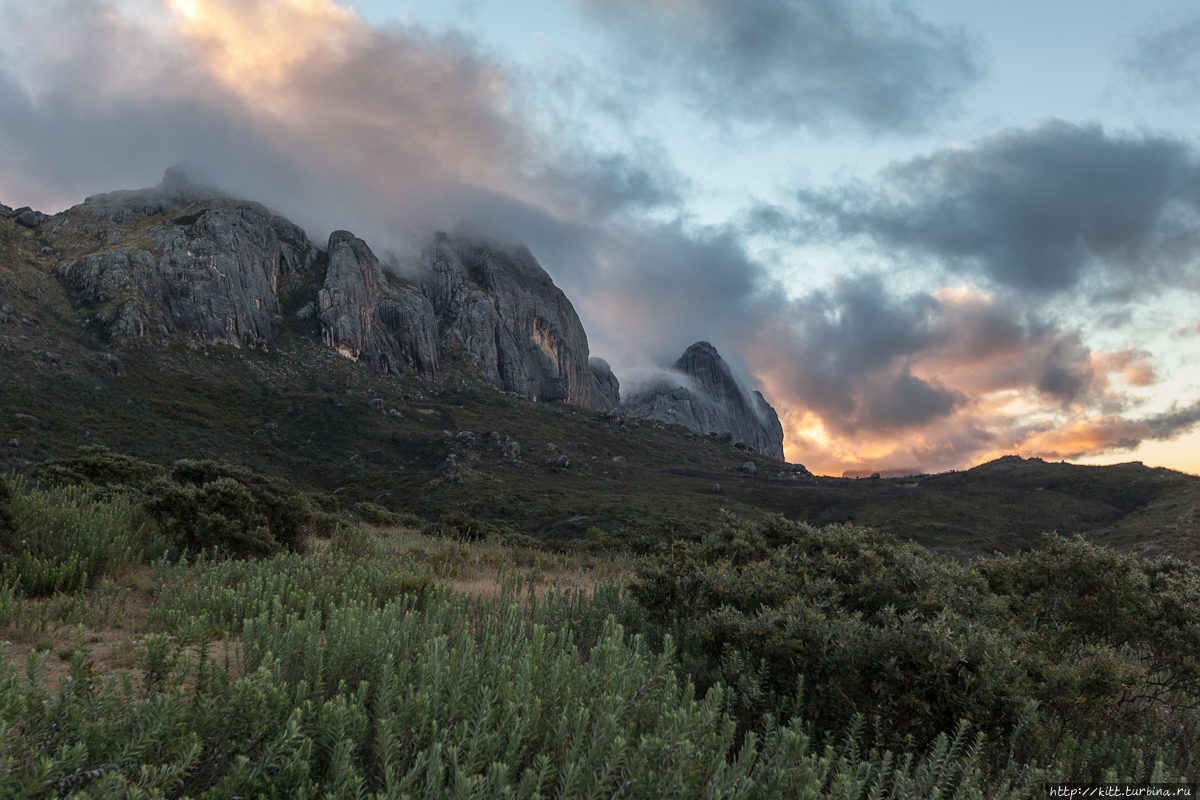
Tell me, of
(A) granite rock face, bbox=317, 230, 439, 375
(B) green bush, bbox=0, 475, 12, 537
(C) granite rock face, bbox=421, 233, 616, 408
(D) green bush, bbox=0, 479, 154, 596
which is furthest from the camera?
(C) granite rock face, bbox=421, 233, 616, 408

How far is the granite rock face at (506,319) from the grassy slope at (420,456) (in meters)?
55.1

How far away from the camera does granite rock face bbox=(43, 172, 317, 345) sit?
279 ft

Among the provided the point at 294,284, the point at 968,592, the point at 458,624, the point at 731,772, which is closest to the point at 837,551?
the point at 968,592

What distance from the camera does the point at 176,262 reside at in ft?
327

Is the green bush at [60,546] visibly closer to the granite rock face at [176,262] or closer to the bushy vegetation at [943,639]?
the bushy vegetation at [943,639]

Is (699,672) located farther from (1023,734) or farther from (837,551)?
(837,551)

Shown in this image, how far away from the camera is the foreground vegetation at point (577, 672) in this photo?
2432 millimetres

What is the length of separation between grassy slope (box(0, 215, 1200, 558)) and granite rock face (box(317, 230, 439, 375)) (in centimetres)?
1410

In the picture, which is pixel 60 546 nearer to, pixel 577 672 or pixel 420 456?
pixel 577 672

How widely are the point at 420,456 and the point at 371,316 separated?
63594 millimetres

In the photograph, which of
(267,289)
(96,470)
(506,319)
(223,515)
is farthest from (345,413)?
(506,319)

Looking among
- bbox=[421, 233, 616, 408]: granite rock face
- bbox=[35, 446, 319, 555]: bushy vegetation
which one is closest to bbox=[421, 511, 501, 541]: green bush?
bbox=[35, 446, 319, 555]: bushy vegetation

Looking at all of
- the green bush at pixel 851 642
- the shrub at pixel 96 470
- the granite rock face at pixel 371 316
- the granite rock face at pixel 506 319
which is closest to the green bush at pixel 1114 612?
the green bush at pixel 851 642

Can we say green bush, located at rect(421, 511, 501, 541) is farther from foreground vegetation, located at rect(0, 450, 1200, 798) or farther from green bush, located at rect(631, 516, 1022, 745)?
green bush, located at rect(631, 516, 1022, 745)
